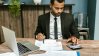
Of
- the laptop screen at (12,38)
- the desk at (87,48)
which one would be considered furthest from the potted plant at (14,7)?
the laptop screen at (12,38)

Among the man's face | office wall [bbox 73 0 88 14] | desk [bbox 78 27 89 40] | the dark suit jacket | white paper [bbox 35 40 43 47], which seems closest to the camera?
white paper [bbox 35 40 43 47]

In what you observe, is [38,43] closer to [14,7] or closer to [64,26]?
[64,26]

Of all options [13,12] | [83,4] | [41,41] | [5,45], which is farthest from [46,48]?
[83,4]

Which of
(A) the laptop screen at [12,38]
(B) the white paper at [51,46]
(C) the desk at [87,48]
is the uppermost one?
(A) the laptop screen at [12,38]

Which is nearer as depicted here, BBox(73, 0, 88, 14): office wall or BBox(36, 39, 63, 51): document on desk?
BBox(36, 39, 63, 51): document on desk

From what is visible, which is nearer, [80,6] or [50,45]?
[50,45]

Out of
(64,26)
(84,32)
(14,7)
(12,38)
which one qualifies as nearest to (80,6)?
(84,32)

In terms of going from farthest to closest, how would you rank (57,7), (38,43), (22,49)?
(57,7) → (38,43) → (22,49)

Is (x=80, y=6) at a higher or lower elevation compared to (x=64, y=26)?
higher

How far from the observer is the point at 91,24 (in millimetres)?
3965

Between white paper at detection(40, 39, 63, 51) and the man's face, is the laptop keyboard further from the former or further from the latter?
the man's face

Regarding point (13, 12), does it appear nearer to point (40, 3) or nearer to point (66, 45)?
point (40, 3)

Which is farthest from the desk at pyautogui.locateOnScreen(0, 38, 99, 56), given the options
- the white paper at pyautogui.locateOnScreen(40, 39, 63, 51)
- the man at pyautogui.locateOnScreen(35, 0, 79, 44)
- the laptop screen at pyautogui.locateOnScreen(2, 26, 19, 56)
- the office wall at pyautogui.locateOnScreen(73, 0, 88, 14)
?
the office wall at pyautogui.locateOnScreen(73, 0, 88, 14)

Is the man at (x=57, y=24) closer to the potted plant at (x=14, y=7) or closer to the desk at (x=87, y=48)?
the desk at (x=87, y=48)
